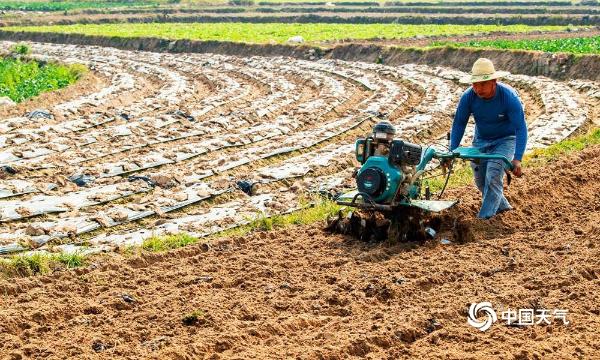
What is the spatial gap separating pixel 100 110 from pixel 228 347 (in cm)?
1388

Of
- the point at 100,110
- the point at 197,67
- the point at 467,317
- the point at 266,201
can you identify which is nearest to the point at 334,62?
the point at 197,67

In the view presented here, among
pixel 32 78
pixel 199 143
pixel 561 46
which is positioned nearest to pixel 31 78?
pixel 32 78

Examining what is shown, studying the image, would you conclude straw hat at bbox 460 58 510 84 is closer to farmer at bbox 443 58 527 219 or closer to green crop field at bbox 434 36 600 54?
farmer at bbox 443 58 527 219

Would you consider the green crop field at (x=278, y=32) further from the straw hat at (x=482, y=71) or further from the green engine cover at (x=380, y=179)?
the green engine cover at (x=380, y=179)

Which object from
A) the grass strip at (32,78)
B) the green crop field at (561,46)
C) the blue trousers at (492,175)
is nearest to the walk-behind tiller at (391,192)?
the blue trousers at (492,175)

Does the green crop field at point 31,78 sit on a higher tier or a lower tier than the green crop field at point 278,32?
higher

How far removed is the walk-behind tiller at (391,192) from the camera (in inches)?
→ 324

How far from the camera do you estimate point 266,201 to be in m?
10.6

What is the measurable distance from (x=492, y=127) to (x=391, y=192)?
1.64 metres

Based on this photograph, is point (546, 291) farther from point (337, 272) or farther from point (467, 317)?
point (337, 272)

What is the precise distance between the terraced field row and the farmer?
2.32 metres

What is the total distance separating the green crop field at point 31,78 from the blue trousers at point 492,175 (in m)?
15.1

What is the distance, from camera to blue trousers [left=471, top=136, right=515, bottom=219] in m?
8.91

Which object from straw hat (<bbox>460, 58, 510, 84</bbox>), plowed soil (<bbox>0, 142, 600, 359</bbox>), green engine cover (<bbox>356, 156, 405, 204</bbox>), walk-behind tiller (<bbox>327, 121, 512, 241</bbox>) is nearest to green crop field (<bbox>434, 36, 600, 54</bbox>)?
straw hat (<bbox>460, 58, 510, 84</bbox>)
